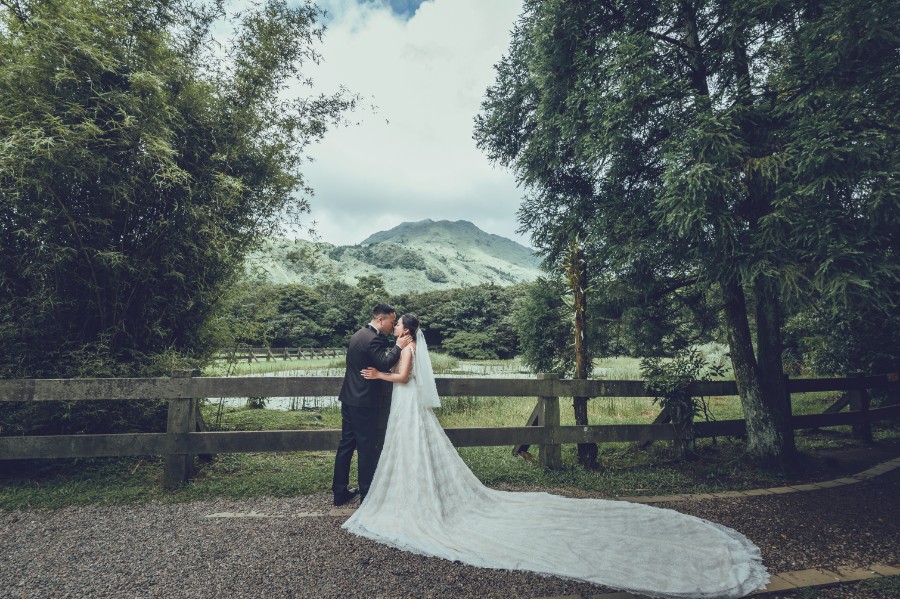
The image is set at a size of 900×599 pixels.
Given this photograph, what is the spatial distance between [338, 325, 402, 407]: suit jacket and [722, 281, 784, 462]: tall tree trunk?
4546 mm

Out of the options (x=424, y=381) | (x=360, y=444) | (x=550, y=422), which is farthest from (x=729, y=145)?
(x=360, y=444)

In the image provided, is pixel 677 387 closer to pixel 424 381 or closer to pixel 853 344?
pixel 424 381

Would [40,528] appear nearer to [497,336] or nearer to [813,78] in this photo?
[813,78]

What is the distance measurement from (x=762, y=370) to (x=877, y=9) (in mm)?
4260

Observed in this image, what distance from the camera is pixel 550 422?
5.42 metres

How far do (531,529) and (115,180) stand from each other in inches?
241

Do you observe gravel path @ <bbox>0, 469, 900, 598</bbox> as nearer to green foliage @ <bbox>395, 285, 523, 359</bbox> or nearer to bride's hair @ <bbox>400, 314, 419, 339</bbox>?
bride's hair @ <bbox>400, 314, 419, 339</bbox>

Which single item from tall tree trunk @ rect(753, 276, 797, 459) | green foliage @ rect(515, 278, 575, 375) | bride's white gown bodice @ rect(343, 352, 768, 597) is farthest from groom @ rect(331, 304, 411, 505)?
green foliage @ rect(515, 278, 575, 375)

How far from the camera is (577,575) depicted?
9.61ft

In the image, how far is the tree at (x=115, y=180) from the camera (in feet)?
16.2

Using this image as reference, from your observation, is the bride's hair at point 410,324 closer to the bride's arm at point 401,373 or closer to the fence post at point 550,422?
the bride's arm at point 401,373

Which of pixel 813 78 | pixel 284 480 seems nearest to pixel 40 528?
pixel 284 480

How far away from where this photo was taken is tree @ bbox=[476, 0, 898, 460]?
4.21 metres

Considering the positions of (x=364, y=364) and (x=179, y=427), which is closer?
(x=364, y=364)
